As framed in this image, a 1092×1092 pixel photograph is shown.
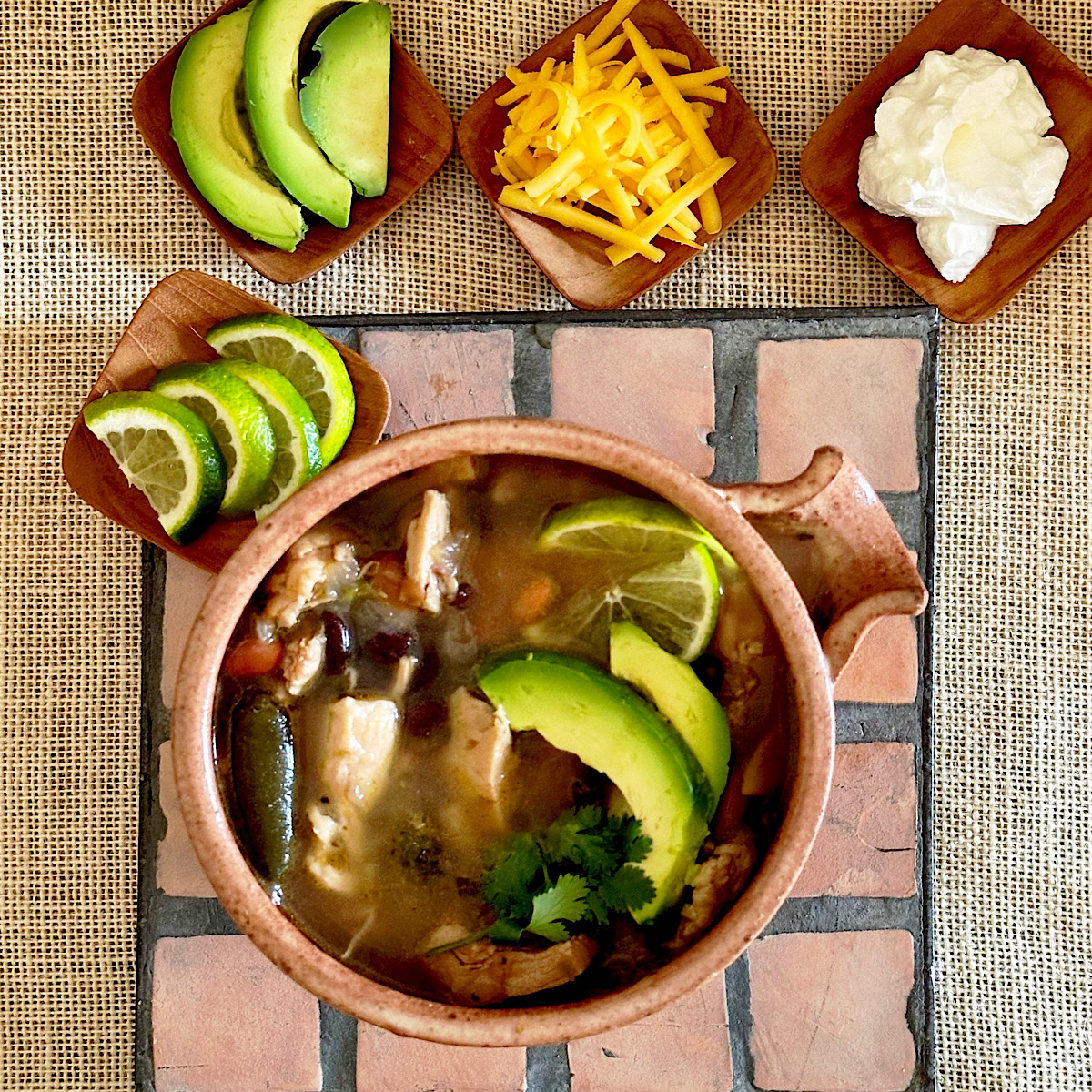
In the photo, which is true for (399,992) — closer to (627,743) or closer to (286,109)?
(627,743)

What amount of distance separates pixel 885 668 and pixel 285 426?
0.80 m

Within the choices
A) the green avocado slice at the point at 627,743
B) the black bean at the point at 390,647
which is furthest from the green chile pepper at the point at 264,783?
the green avocado slice at the point at 627,743

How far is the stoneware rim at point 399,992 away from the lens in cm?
111

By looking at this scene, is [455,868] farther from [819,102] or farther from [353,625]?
[819,102]

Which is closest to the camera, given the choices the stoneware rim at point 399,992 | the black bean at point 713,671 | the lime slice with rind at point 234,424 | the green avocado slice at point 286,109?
the stoneware rim at point 399,992

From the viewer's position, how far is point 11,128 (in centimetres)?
159

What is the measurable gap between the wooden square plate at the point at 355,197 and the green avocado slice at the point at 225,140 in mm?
21

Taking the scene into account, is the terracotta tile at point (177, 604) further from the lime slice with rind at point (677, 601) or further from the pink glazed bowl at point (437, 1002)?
the lime slice with rind at point (677, 601)


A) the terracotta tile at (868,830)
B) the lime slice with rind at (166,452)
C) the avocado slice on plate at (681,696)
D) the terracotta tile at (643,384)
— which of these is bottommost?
the terracotta tile at (868,830)

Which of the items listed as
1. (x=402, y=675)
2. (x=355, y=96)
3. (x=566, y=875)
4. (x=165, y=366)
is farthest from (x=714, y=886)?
(x=355, y=96)

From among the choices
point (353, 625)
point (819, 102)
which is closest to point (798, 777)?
point (353, 625)

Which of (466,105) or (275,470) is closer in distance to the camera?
(275,470)

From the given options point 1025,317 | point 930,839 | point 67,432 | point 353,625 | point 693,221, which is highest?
point 693,221

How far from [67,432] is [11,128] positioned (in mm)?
415
